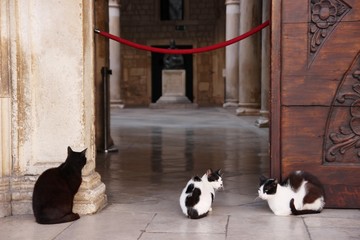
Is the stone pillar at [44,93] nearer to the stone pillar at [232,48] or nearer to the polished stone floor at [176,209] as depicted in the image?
the polished stone floor at [176,209]

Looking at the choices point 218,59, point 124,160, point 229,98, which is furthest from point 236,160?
point 218,59

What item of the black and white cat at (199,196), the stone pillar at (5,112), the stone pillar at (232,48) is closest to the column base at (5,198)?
the stone pillar at (5,112)

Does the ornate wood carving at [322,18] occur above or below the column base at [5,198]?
above

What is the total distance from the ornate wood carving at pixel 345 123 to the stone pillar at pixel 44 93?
1.82m

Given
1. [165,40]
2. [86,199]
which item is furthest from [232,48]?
[86,199]

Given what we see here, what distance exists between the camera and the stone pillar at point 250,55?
1495 cm

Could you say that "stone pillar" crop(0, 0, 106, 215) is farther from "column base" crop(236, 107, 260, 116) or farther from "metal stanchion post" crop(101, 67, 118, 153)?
"column base" crop(236, 107, 260, 116)

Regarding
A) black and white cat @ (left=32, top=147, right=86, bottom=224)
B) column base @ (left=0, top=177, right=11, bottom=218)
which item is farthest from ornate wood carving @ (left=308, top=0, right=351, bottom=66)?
Result: column base @ (left=0, top=177, right=11, bottom=218)

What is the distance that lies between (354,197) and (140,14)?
78.5 ft

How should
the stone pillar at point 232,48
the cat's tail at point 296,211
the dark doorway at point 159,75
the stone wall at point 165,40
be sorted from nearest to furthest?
the cat's tail at point 296,211, the stone pillar at point 232,48, the stone wall at point 165,40, the dark doorway at point 159,75

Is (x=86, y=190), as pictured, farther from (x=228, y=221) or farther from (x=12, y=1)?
(x=12, y=1)

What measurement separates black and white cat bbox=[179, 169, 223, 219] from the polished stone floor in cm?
7

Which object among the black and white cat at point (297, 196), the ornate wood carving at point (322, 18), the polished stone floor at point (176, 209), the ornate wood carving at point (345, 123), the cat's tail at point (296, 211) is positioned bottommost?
the polished stone floor at point (176, 209)

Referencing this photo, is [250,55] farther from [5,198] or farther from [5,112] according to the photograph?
[5,198]
